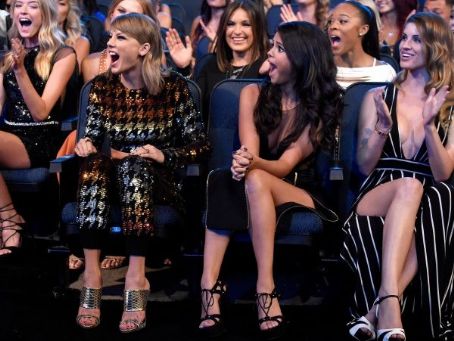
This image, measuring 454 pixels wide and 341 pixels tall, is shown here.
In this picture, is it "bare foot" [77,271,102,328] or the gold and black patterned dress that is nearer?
"bare foot" [77,271,102,328]

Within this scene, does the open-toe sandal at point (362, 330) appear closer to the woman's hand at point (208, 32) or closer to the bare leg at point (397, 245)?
the bare leg at point (397, 245)

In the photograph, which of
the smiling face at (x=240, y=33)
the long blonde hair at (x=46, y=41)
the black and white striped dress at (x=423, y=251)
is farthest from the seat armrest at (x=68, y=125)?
the black and white striped dress at (x=423, y=251)

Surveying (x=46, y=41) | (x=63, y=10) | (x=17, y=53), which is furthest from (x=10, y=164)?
(x=63, y=10)

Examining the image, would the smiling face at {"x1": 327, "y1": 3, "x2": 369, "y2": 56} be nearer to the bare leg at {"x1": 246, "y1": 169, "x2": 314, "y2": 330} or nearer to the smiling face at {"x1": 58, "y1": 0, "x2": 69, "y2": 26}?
the bare leg at {"x1": 246, "y1": 169, "x2": 314, "y2": 330}

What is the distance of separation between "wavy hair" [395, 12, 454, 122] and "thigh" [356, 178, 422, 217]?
329 millimetres

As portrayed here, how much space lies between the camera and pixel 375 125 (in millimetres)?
3305

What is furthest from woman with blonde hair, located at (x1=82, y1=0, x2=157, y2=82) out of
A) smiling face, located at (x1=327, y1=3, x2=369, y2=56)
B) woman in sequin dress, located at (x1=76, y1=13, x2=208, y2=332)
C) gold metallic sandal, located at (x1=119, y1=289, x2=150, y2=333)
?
gold metallic sandal, located at (x1=119, y1=289, x2=150, y2=333)

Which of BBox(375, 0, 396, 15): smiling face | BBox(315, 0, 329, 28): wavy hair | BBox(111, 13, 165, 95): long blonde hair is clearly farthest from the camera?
BBox(375, 0, 396, 15): smiling face

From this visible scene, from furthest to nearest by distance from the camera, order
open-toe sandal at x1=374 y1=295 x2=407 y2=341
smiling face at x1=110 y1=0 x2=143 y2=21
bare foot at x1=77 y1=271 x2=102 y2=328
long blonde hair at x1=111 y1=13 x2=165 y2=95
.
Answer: smiling face at x1=110 y1=0 x2=143 y2=21 → long blonde hair at x1=111 y1=13 x2=165 y2=95 → bare foot at x1=77 y1=271 x2=102 y2=328 → open-toe sandal at x1=374 y1=295 x2=407 y2=341

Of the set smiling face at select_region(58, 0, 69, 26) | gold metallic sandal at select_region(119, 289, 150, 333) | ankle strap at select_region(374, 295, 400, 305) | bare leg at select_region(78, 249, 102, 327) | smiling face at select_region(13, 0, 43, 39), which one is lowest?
gold metallic sandal at select_region(119, 289, 150, 333)

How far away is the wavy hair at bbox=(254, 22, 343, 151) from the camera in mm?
3365

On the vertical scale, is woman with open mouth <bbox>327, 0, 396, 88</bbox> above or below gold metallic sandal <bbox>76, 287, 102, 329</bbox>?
above

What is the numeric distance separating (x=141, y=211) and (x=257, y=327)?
1.88 ft

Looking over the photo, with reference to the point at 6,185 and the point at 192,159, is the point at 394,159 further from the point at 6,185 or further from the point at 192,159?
the point at 6,185
